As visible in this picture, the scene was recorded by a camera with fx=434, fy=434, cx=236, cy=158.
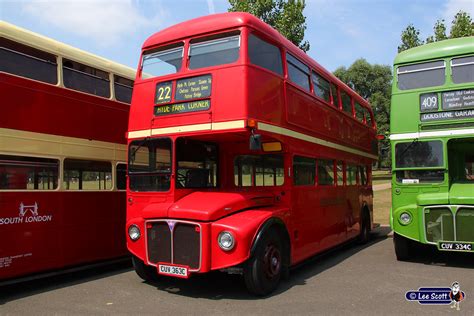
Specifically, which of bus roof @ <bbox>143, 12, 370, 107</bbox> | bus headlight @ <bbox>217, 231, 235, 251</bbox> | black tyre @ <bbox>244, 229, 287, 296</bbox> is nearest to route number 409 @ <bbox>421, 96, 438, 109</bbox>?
bus roof @ <bbox>143, 12, 370, 107</bbox>

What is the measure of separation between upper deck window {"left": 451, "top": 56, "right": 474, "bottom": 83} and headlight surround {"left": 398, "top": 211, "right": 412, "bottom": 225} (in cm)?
276

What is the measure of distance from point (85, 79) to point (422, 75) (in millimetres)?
6638

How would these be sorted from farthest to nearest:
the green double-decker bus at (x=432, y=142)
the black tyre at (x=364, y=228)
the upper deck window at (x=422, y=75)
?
the black tyre at (x=364, y=228) < the upper deck window at (x=422, y=75) < the green double-decker bus at (x=432, y=142)

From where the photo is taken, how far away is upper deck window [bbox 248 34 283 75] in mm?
6578

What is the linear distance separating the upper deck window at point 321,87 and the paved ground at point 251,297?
11.5 ft

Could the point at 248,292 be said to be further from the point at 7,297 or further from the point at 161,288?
the point at 7,297

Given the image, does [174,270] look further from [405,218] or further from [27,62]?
[405,218]

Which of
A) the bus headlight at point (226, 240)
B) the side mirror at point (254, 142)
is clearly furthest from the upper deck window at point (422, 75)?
the bus headlight at point (226, 240)

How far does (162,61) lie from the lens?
7305mm

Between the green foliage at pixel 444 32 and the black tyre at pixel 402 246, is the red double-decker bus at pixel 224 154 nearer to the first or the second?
the black tyre at pixel 402 246

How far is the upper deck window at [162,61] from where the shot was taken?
711 centimetres

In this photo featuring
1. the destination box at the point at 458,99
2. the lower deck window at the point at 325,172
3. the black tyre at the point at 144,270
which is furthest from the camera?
the lower deck window at the point at 325,172

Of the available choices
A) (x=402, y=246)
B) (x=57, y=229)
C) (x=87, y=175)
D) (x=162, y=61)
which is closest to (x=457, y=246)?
(x=402, y=246)

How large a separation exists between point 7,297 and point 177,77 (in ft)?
13.7
